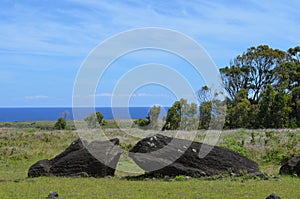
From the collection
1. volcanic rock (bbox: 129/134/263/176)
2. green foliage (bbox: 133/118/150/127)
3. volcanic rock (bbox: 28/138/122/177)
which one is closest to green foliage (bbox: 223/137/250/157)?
volcanic rock (bbox: 129/134/263/176)

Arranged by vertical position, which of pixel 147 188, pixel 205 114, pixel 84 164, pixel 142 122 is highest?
pixel 205 114

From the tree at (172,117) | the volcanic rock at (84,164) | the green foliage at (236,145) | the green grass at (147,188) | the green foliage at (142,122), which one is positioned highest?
the tree at (172,117)

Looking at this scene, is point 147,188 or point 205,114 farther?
point 205,114

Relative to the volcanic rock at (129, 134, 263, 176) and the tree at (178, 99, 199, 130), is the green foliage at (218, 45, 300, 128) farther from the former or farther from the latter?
the volcanic rock at (129, 134, 263, 176)

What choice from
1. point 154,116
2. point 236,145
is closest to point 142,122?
point 154,116

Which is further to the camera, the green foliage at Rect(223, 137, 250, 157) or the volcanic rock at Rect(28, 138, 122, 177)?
the green foliage at Rect(223, 137, 250, 157)

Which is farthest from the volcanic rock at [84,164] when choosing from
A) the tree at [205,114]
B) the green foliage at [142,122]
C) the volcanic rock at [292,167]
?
the tree at [205,114]

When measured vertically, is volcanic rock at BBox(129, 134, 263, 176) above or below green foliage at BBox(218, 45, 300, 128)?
below

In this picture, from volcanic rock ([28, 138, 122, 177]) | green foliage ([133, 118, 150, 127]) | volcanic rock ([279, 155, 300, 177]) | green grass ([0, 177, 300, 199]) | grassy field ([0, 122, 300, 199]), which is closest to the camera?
green grass ([0, 177, 300, 199])

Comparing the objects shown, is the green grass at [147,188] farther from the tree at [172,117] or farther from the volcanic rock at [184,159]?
the tree at [172,117]

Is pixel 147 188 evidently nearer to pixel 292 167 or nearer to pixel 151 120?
pixel 292 167

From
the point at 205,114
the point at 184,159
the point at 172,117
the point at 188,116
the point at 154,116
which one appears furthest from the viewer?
the point at 205,114

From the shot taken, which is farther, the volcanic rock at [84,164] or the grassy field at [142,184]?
the volcanic rock at [84,164]

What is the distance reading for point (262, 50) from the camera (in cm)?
6366
